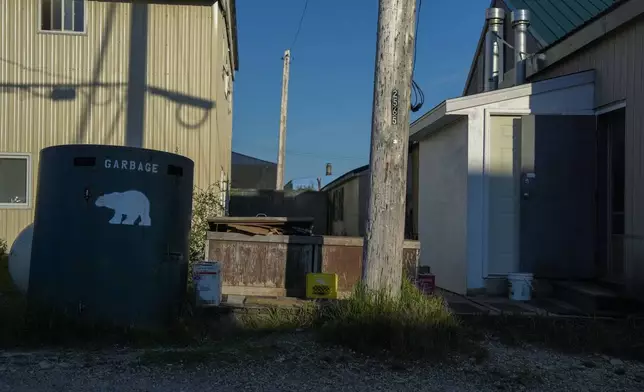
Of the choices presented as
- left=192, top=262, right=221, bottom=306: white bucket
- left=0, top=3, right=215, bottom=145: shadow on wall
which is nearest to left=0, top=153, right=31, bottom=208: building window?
left=0, top=3, right=215, bottom=145: shadow on wall

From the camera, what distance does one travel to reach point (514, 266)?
351 inches

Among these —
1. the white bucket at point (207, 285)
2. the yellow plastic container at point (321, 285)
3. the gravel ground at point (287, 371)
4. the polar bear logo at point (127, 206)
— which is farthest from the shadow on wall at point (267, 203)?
the gravel ground at point (287, 371)

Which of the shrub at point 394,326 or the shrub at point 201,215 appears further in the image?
the shrub at point 201,215

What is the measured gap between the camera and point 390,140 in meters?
6.33

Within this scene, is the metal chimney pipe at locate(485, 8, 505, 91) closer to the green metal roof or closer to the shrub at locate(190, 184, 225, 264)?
the green metal roof

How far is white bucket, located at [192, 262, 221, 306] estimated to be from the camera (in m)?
7.16

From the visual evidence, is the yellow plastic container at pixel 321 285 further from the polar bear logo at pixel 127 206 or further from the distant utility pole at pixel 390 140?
the polar bear logo at pixel 127 206

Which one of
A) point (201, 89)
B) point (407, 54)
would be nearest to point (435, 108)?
point (407, 54)

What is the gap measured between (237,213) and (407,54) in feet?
53.9

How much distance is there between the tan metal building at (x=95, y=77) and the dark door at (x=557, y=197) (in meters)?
6.29

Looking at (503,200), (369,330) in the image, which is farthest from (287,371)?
(503,200)

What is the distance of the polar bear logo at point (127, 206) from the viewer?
6.00 meters

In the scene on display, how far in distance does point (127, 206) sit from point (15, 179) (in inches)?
283

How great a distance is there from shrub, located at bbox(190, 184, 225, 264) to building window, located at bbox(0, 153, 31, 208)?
3.24 m
